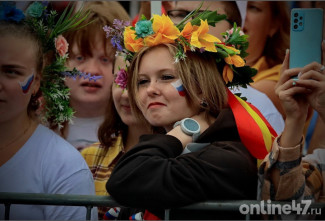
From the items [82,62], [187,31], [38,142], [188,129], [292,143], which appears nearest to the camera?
[292,143]

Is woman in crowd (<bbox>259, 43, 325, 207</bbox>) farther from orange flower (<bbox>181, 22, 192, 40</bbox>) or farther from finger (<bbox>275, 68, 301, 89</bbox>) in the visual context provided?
orange flower (<bbox>181, 22, 192, 40</bbox>)

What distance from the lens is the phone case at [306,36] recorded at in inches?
114

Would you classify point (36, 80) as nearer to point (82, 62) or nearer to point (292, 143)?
point (82, 62)

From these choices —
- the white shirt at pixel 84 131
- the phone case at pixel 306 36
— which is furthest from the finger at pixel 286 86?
the white shirt at pixel 84 131

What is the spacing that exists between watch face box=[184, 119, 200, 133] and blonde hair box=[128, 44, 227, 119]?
0.41ft

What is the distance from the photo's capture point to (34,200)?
2852mm

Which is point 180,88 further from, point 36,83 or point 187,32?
point 36,83

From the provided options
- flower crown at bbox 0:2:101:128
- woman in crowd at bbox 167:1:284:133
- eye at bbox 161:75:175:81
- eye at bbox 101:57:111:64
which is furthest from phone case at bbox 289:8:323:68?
eye at bbox 101:57:111:64

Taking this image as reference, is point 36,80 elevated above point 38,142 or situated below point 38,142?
above

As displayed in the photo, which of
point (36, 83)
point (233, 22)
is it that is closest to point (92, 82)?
point (36, 83)

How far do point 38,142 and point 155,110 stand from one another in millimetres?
802

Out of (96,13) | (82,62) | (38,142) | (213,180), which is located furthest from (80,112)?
(213,180)

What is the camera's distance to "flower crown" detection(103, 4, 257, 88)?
322 cm

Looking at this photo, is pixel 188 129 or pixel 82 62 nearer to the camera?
pixel 188 129
